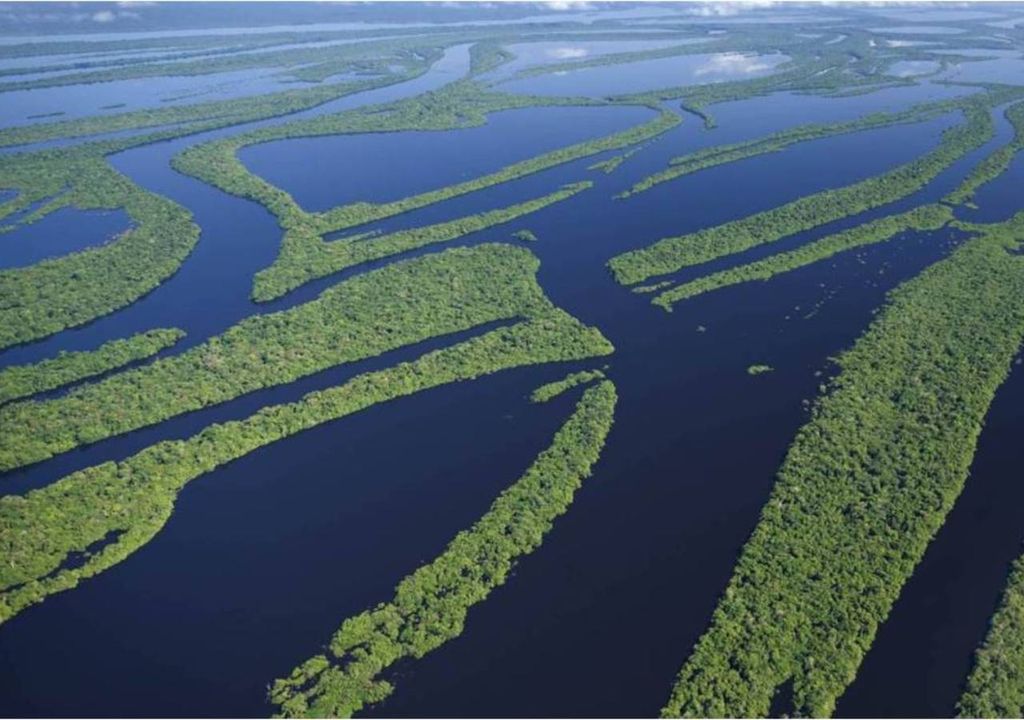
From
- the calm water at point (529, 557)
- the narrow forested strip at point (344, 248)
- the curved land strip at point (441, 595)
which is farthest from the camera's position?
the narrow forested strip at point (344, 248)

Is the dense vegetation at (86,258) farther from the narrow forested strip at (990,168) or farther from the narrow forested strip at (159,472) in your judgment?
the narrow forested strip at (990,168)

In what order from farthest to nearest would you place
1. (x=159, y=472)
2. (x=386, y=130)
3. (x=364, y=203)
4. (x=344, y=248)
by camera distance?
1. (x=386, y=130)
2. (x=364, y=203)
3. (x=344, y=248)
4. (x=159, y=472)

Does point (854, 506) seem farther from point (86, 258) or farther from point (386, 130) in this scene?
point (386, 130)

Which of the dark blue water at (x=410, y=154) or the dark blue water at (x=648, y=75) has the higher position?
the dark blue water at (x=648, y=75)

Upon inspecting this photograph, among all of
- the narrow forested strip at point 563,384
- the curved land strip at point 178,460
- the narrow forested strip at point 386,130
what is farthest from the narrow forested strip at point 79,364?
the narrow forested strip at point 563,384

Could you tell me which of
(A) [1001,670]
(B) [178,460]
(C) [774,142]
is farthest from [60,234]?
(C) [774,142]

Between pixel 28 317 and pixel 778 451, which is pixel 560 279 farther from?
pixel 28 317
